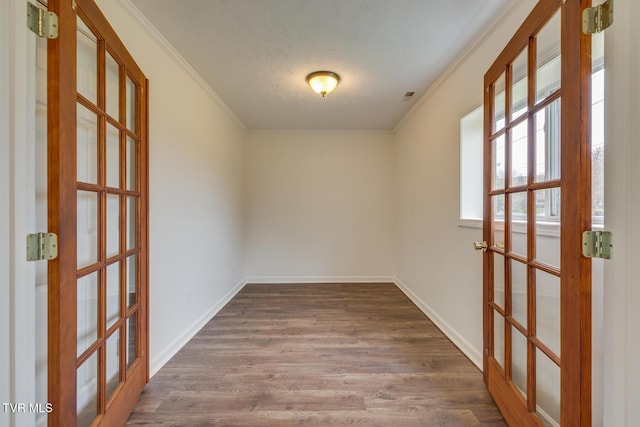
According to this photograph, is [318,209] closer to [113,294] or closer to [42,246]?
[113,294]

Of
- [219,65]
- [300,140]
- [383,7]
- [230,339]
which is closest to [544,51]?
[383,7]

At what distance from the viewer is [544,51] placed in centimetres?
116

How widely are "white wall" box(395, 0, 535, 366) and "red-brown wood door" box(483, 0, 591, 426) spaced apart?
14.1 inches

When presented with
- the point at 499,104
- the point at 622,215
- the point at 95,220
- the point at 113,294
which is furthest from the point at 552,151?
the point at 113,294

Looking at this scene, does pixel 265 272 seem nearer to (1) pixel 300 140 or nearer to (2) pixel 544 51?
(1) pixel 300 140

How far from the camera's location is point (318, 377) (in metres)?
1.76

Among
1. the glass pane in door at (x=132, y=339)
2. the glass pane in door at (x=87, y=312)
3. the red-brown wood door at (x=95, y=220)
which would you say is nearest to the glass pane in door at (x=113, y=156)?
the red-brown wood door at (x=95, y=220)

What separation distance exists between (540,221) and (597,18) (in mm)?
782

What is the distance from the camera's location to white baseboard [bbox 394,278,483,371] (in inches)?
74.6

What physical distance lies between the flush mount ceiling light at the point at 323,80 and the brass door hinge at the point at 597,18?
1742 millimetres

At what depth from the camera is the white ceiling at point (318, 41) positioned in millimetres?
1575

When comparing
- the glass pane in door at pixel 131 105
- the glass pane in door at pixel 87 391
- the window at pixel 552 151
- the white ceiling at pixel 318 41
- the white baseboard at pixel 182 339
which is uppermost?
the white ceiling at pixel 318 41

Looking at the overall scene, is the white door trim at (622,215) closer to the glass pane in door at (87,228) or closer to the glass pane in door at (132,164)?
the glass pane in door at (87,228)

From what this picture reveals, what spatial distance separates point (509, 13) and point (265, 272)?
3.91 meters
